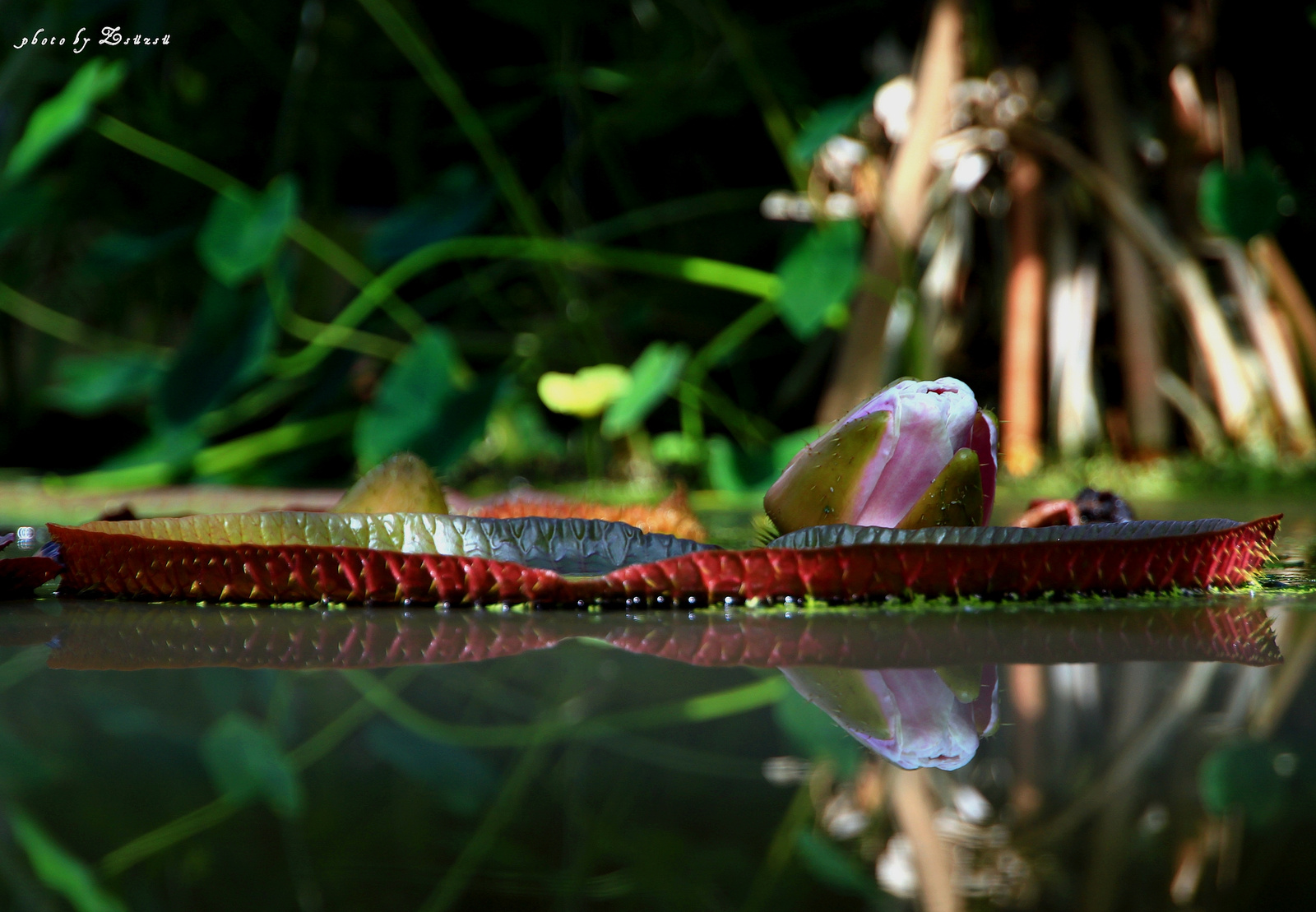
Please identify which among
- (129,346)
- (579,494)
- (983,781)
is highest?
(129,346)

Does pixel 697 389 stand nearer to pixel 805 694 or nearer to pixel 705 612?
pixel 705 612

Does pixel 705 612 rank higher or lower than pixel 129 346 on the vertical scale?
lower

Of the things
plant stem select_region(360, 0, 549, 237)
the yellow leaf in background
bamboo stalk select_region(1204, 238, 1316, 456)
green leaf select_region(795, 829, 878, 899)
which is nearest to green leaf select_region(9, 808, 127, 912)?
green leaf select_region(795, 829, 878, 899)

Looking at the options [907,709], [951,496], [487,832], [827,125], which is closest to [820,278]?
[827,125]

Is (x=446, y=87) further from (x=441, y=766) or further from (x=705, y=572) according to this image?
(x=441, y=766)

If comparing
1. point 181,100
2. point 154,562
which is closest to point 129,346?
point 181,100
